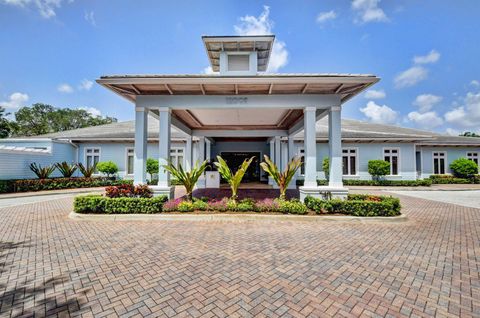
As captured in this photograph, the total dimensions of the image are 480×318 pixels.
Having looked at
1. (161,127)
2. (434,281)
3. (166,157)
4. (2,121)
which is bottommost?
(434,281)

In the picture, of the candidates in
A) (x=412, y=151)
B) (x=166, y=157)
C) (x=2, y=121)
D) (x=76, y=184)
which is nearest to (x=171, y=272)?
(x=166, y=157)

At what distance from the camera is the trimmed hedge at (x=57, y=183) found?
12711 millimetres

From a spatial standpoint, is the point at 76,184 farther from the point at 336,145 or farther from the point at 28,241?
the point at 336,145

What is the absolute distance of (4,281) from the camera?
3143 mm

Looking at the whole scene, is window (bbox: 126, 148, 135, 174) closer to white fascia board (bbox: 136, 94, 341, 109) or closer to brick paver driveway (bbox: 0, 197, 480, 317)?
white fascia board (bbox: 136, 94, 341, 109)

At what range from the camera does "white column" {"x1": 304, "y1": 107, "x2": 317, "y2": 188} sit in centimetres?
780

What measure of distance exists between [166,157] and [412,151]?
18.3 m

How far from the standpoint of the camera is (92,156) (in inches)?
676

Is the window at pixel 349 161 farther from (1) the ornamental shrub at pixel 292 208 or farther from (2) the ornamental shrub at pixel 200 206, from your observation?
(2) the ornamental shrub at pixel 200 206

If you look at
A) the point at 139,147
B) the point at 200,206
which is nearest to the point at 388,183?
the point at 200,206

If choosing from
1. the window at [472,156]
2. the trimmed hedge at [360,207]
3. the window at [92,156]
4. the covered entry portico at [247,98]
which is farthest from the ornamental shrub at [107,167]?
the window at [472,156]

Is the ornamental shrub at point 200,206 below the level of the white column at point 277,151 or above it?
below

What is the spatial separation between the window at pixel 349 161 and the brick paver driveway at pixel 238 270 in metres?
11.1

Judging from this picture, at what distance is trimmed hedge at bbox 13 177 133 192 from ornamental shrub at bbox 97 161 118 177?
60 centimetres
